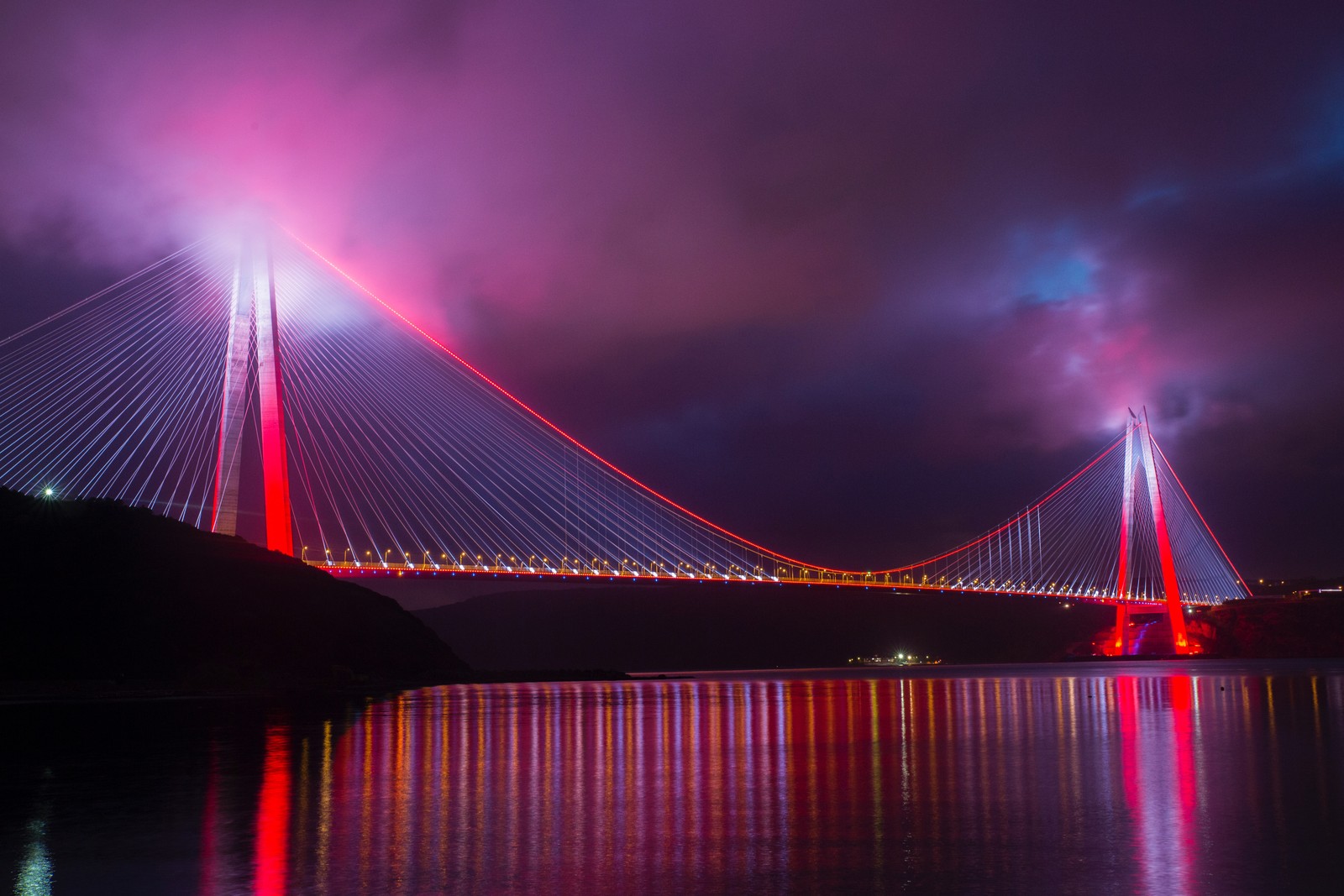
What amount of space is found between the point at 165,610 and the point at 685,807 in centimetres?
4305

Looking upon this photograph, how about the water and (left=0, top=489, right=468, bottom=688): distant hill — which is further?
(left=0, top=489, right=468, bottom=688): distant hill

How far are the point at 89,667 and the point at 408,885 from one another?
138 feet

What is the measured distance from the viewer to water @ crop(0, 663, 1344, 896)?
8.07 metres

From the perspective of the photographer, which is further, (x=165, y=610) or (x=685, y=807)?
(x=165, y=610)

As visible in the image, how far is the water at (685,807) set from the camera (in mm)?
8070

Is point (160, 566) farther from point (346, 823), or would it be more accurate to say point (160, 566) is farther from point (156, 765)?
point (346, 823)

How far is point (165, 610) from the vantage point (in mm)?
47938

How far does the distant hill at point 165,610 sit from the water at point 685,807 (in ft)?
70.1

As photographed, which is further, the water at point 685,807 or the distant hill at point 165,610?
the distant hill at point 165,610

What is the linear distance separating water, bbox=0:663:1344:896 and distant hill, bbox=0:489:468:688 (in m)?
21.4

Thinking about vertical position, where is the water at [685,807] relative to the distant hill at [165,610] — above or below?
below

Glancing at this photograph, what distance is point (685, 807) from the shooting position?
11.5 metres

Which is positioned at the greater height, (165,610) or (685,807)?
(165,610)

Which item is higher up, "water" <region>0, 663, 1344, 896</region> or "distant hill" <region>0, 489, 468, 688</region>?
"distant hill" <region>0, 489, 468, 688</region>
